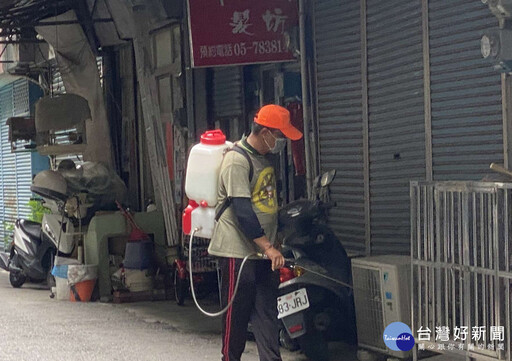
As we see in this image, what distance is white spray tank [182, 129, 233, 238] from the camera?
7094 millimetres

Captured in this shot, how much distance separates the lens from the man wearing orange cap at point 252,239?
22.7 ft

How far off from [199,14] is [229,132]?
8.48 ft

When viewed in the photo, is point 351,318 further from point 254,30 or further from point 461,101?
point 254,30

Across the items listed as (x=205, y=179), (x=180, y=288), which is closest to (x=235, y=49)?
(x=180, y=288)

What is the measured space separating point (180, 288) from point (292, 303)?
4.61 metres

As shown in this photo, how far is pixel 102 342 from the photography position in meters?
9.45

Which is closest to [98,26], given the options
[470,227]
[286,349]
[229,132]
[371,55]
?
[229,132]

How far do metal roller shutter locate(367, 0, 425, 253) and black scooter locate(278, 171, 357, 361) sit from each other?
959mm

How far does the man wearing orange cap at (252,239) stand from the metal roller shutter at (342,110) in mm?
3218

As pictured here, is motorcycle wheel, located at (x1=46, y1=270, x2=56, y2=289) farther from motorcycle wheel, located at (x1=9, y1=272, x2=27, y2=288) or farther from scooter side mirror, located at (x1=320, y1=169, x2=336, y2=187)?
scooter side mirror, located at (x1=320, y1=169, x2=336, y2=187)

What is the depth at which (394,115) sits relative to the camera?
9.50 meters

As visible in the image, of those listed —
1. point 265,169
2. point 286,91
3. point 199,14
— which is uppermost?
point 199,14

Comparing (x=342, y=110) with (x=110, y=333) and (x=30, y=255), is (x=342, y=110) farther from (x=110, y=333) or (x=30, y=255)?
(x=30, y=255)

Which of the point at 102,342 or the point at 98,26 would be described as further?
the point at 98,26
